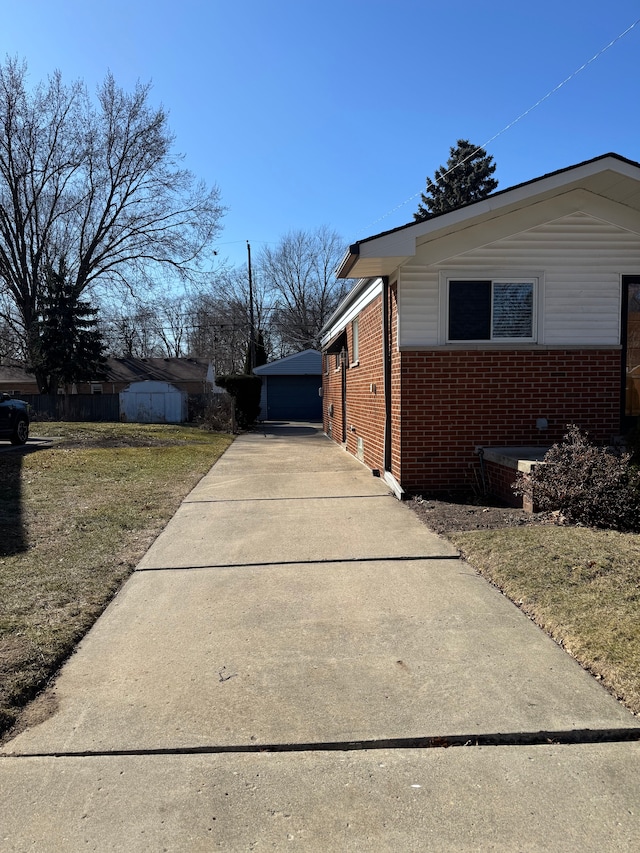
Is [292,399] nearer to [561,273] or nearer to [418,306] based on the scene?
[418,306]

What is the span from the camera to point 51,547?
5.96m

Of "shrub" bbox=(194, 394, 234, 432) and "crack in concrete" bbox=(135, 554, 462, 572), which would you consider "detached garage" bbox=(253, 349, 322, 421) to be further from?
"crack in concrete" bbox=(135, 554, 462, 572)

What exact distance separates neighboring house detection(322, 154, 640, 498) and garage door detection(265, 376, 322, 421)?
83.3 ft

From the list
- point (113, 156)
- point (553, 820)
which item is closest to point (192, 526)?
point (553, 820)

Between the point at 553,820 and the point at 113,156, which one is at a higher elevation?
the point at 113,156

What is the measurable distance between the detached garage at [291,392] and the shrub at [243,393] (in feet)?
25.5

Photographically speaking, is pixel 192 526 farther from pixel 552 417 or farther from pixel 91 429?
pixel 91 429

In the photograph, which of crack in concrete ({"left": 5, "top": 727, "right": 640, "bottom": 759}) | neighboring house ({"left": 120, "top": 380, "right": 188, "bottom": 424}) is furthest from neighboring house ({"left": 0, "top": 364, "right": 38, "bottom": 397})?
crack in concrete ({"left": 5, "top": 727, "right": 640, "bottom": 759})

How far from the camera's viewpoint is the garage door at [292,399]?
33625 millimetres

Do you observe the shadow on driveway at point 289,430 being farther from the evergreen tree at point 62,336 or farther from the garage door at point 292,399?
the evergreen tree at point 62,336

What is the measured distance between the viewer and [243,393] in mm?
24125

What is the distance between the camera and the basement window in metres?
8.02

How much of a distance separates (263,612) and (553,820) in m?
2.44

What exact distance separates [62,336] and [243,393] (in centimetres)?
1529
